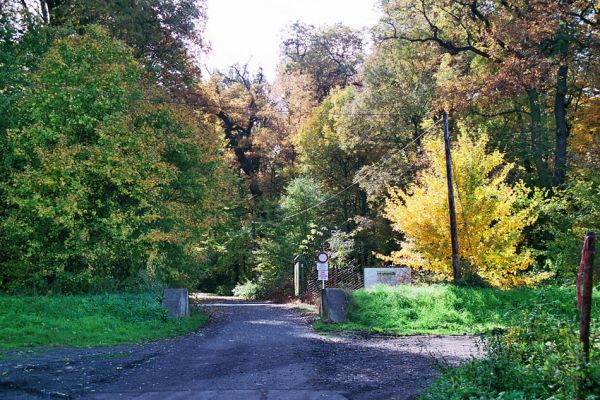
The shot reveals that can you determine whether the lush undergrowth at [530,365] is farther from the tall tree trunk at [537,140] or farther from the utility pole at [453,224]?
the tall tree trunk at [537,140]

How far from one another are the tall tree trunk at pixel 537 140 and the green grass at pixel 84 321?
56.9ft

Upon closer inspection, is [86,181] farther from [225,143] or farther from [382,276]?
[382,276]

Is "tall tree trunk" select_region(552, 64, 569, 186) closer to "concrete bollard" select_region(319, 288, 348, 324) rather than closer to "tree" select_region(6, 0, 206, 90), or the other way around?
"concrete bollard" select_region(319, 288, 348, 324)

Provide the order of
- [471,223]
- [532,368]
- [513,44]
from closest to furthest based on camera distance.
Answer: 1. [532,368]
2. [471,223]
3. [513,44]

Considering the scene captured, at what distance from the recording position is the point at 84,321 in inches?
584

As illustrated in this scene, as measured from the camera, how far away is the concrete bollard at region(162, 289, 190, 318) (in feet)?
58.7

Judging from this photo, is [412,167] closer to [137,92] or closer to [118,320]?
[137,92]

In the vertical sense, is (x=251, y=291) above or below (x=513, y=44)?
below

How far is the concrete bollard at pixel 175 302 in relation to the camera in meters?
17.9

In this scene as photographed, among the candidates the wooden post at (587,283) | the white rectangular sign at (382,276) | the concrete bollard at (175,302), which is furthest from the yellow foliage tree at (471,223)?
the wooden post at (587,283)

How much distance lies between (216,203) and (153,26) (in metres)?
8.87

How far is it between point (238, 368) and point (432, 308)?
951 centimetres

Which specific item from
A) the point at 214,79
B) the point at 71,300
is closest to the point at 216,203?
the point at 71,300

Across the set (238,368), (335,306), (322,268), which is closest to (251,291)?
(322,268)
